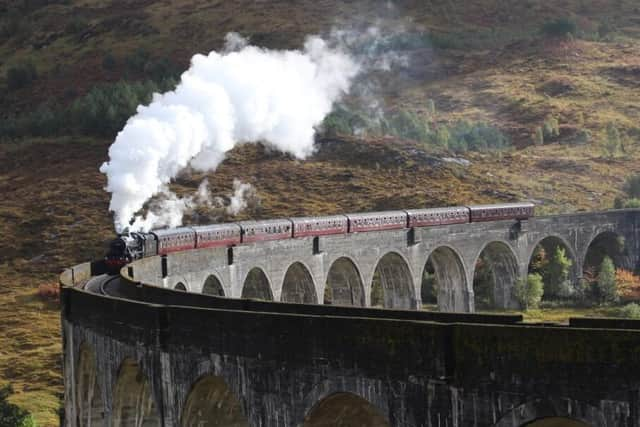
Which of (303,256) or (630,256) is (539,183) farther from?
(303,256)

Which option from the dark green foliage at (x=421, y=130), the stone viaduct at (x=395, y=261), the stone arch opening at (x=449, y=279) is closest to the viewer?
the stone viaduct at (x=395, y=261)

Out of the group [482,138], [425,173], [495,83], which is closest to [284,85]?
[425,173]

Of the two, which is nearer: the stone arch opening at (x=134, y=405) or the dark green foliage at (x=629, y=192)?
the stone arch opening at (x=134, y=405)

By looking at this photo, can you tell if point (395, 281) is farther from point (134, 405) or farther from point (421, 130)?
point (421, 130)

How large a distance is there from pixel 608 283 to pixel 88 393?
1439 inches

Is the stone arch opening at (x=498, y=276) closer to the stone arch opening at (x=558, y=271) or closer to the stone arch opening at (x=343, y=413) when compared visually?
the stone arch opening at (x=558, y=271)

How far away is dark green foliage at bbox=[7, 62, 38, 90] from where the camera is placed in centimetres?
10868

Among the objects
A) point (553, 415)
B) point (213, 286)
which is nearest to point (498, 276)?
point (213, 286)

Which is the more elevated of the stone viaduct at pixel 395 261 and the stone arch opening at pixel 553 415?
the stone arch opening at pixel 553 415

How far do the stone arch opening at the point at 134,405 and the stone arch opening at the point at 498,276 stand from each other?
112 ft

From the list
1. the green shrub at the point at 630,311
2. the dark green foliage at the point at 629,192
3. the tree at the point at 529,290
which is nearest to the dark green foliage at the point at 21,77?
the dark green foliage at the point at 629,192

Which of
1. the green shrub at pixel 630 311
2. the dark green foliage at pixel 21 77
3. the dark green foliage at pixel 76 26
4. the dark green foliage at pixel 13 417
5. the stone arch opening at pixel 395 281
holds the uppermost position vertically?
the dark green foliage at pixel 76 26

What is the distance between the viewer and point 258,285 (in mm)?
43594

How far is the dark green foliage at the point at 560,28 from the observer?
12025cm
